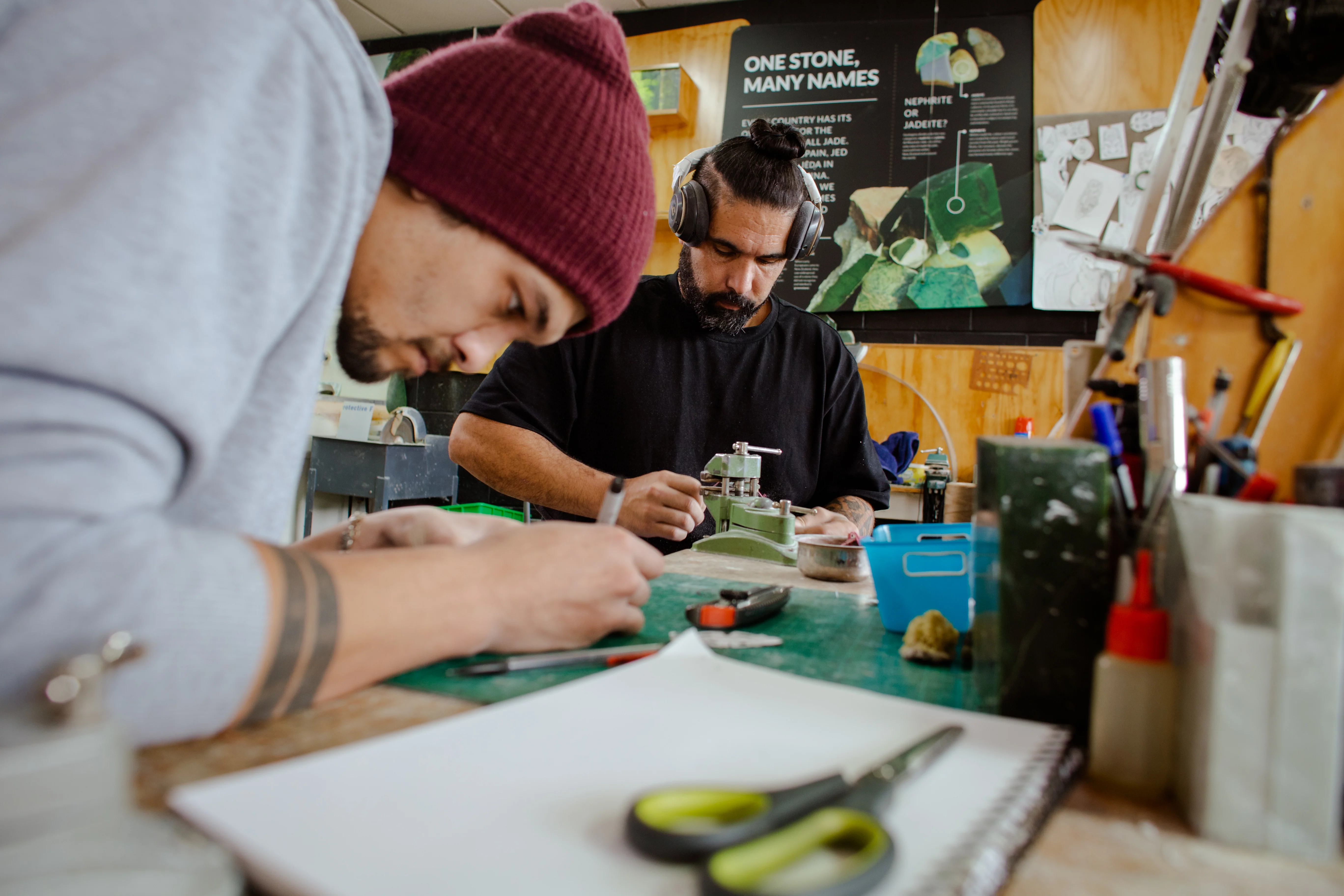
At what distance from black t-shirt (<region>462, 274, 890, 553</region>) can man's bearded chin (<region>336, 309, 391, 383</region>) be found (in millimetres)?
992

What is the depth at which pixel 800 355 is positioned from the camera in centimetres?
229

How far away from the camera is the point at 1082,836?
1.57ft

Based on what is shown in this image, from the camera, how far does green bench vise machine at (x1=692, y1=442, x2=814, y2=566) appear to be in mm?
1591

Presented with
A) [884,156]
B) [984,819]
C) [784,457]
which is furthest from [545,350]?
[884,156]

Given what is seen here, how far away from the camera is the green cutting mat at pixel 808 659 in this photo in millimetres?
728

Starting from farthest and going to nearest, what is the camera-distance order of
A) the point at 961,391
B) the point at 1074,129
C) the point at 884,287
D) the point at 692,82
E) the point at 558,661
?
the point at 692,82, the point at 884,287, the point at 961,391, the point at 1074,129, the point at 558,661

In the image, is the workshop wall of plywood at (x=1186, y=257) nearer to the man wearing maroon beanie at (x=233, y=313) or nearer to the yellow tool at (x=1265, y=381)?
the yellow tool at (x=1265, y=381)

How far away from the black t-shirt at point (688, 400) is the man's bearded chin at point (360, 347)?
0.99m

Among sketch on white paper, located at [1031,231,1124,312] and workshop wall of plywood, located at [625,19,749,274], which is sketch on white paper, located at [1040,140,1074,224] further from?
workshop wall of plywood, located at [625,19,749,274]

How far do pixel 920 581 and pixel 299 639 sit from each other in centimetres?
76

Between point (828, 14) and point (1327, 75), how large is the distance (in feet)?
12.2

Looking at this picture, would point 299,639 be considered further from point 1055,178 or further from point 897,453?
point 1055,178

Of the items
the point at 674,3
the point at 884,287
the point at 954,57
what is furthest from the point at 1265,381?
the point at 674,3

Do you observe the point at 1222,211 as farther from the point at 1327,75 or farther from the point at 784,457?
the point at 784,457
